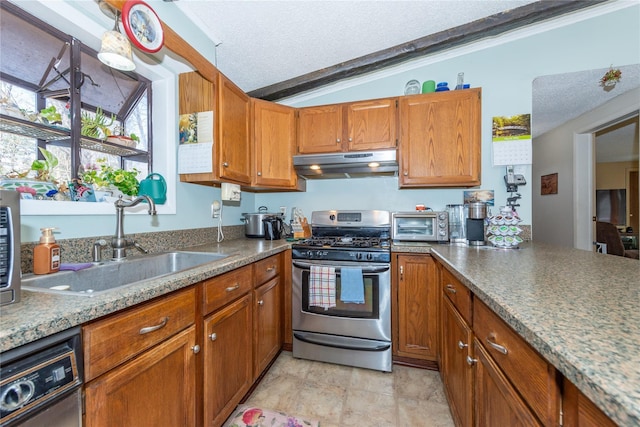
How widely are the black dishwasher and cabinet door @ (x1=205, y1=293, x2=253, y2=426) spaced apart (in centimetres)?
54

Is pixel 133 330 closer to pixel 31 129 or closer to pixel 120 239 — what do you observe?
pixel 120 239

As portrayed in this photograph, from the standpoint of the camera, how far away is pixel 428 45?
7.13ft

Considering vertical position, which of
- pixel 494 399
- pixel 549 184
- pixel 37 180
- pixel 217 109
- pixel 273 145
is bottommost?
pixel 494 399

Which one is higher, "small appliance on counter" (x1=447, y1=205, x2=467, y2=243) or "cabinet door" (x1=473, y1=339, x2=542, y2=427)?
"small appliance on counter" (x1=447, y1=205, x2=467, y2=243)

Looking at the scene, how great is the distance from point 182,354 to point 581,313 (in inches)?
52.3

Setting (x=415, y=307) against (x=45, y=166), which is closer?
(x=45, y=166)

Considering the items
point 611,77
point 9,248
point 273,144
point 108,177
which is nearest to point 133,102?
point 108,177

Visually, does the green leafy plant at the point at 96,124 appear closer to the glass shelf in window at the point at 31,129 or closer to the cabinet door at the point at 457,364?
the glass shelf in window at the point at 31,129

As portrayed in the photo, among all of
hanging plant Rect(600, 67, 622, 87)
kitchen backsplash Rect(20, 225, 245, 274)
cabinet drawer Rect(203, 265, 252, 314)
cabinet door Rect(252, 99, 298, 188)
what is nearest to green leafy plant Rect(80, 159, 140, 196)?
kitchen backsplash Rect(20, 225, 245, 274)

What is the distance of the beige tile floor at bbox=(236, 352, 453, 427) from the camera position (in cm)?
149

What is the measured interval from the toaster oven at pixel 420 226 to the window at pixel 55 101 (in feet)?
6.61

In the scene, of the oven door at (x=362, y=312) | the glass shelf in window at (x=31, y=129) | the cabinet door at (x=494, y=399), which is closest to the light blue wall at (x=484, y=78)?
the glass shelf in window at (x=31, y=129)

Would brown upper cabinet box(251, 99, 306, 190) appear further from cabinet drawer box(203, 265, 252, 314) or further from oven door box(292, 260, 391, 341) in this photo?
cabinet drawer box(203, 265, 252, 314)

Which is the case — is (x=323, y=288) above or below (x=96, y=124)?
below
